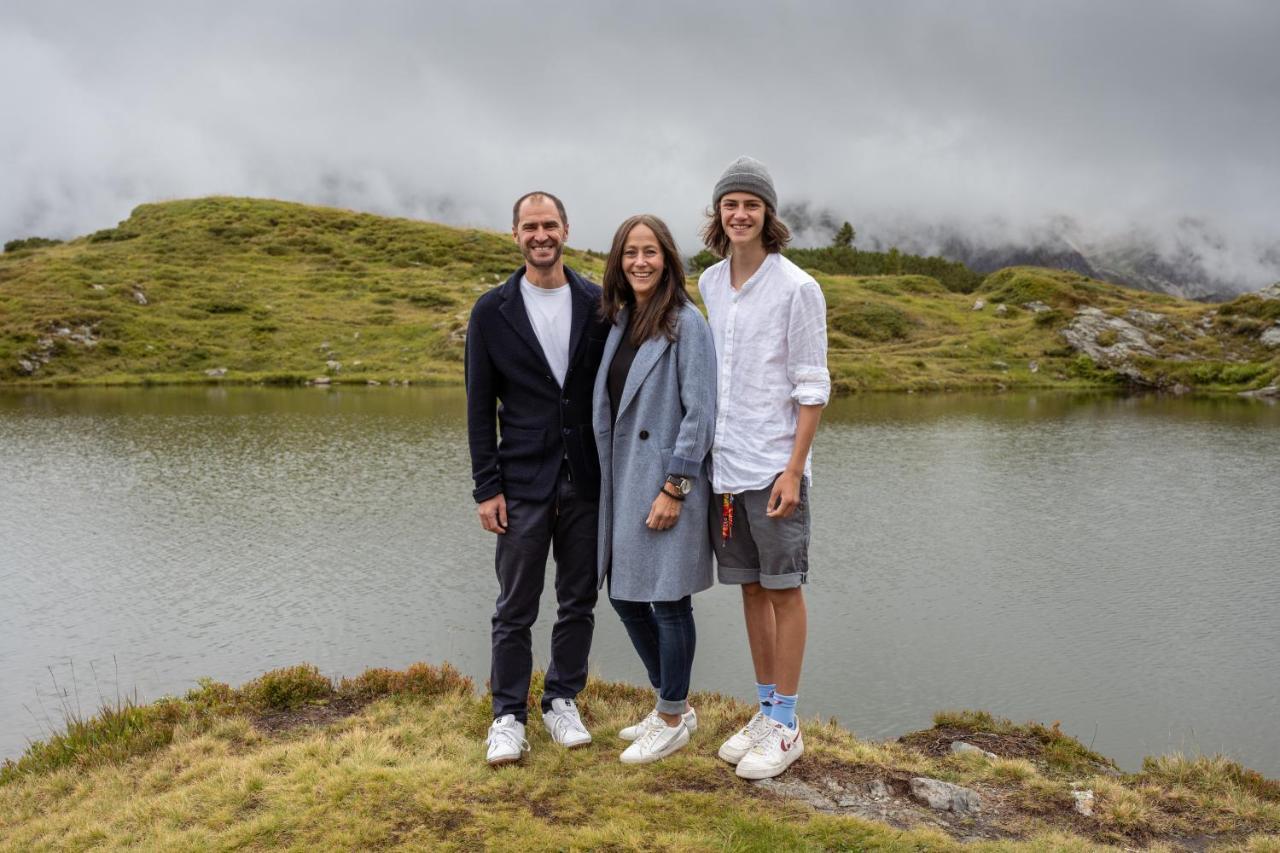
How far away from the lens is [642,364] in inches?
232

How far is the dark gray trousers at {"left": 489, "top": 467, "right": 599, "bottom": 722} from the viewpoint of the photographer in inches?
249

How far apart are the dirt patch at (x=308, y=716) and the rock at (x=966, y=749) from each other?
537 cm

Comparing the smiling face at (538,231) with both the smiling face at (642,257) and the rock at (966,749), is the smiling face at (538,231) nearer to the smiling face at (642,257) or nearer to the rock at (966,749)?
the smiling face at (642,257)

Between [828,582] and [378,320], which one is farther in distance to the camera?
[378,320]

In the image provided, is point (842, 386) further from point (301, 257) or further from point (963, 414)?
point (301, 257)

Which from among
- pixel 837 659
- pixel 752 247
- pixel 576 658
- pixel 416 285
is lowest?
pixel 837 659

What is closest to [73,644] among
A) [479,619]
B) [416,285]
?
[479,619]

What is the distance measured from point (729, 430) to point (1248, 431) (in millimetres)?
40791

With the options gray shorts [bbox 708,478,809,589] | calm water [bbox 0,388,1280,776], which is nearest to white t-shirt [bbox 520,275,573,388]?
gray shorts [bbox 708,478,809,589]

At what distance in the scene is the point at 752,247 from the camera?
591 centimetres

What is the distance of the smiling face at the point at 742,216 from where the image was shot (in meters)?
5.80

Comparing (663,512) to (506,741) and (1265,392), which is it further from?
(1265,392)

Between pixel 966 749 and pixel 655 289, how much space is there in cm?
483

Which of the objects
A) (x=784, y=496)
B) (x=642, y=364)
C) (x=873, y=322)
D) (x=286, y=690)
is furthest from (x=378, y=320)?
(x=784, y=496)
